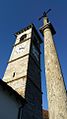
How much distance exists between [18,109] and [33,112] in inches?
141

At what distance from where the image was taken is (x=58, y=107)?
171 inches

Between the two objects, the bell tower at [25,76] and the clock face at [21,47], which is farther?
the clock face at [21,47]

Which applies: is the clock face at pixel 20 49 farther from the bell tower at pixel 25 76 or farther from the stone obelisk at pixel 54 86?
the stone obelisk at pixel 54 86

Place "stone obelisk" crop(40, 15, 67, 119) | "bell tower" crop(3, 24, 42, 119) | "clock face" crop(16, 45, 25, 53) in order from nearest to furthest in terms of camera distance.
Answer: "stone obelisk" crop(40, 15, 67, 119)
"bell tower" crop(3, 24, 42, 119)
"clock face" crop(16, 45, 25, 53)

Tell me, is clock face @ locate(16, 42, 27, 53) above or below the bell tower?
above

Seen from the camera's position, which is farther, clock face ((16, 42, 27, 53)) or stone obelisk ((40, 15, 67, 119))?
clock face ((16, 42, 27, 53))

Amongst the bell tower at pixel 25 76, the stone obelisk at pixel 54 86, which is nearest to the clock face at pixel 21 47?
the bell tower at pixel 25 76

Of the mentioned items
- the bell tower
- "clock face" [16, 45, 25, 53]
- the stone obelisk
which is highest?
"clock face" [16, 45, 25, 53]

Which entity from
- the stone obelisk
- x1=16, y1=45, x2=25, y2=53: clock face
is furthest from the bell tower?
the stone obelisk

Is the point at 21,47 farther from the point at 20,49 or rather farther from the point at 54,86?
the point at 54,86

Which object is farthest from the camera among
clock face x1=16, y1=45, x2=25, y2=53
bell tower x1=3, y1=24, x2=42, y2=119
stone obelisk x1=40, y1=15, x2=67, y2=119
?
clock face x1=16, y1=45, x2=25, y2=53

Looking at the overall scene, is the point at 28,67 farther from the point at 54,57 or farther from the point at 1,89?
the point at 54,57

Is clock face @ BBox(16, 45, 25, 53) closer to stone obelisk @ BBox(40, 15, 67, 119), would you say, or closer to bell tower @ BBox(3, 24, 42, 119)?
bell tower @ BBox(3, 24, 42, 119)

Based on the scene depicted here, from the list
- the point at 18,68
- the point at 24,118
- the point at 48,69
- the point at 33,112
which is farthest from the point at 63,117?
the point at 18,68
